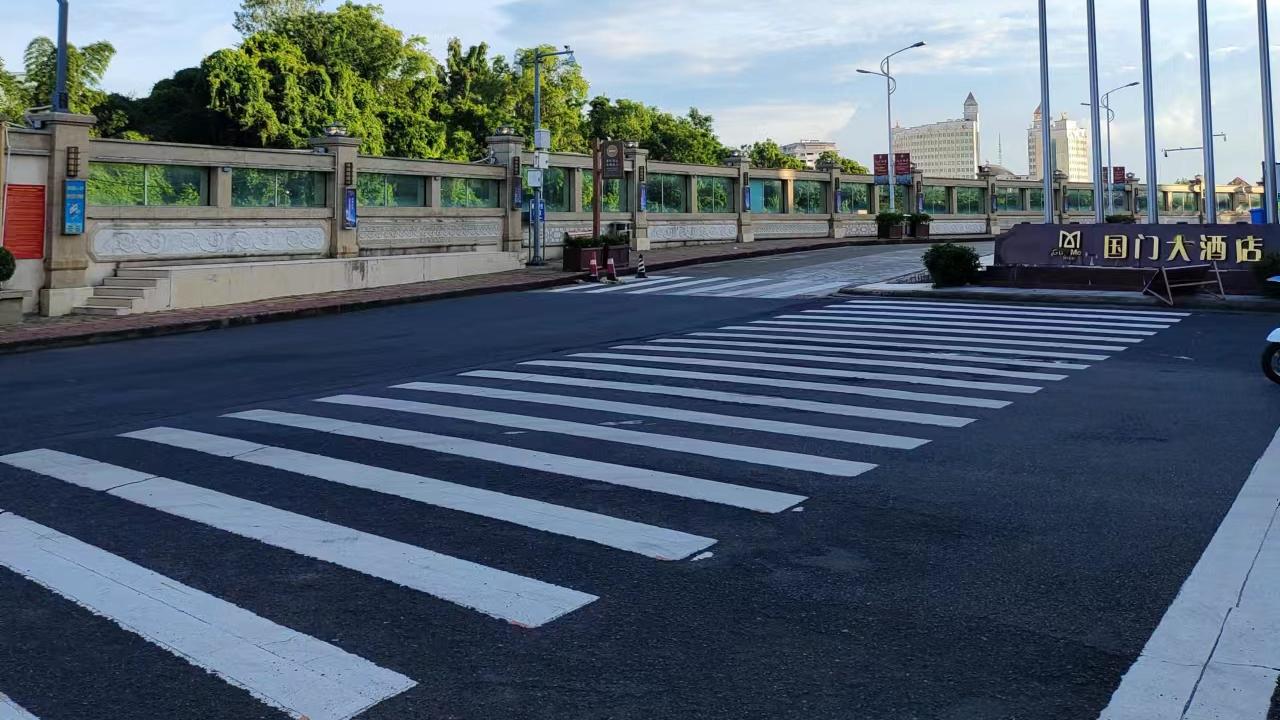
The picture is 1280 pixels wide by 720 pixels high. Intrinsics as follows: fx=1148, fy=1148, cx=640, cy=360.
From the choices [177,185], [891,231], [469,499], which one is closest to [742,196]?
[891,231]

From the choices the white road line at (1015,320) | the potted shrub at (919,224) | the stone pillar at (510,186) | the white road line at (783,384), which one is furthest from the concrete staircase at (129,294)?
the potted shrub at (919,224)

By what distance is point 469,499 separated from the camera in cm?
743

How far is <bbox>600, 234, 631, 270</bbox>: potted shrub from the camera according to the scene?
35.6 m

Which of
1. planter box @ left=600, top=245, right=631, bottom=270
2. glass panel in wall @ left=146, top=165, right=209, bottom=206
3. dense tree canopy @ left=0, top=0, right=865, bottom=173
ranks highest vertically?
dense tree canopy @ left=0, top=0, right=865, bottom=173

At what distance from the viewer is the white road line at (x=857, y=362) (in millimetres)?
13352

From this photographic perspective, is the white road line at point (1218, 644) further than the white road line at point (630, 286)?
No

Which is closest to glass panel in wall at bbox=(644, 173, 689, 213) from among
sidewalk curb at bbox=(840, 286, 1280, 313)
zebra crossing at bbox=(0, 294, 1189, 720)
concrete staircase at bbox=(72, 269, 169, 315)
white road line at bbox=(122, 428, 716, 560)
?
sidewalk curb at bbox=(840, 286, 1280, 313)

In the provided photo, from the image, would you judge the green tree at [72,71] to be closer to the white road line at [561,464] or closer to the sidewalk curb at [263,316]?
the sidewalk curb at [263,316]

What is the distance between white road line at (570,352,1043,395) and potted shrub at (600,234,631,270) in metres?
19.8

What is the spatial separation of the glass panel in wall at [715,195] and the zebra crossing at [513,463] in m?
31.6

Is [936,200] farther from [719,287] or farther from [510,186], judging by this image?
[719,287]

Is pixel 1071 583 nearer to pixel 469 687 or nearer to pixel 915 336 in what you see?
pixel 469 687

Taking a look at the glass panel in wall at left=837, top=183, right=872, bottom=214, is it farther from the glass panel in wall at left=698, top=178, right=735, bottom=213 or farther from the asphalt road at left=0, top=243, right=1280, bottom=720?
the asphalt road at left=0, top=243, right=1280, bottom=720

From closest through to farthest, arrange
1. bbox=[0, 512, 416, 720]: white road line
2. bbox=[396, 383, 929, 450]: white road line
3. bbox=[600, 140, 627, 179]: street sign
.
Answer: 1. bbox=[0, 512, 416, 720]: white road line
2. bbox=[396, 383, 929, 450]: white road line
3. bbox=[600, 140, 627, 179]: street sign
